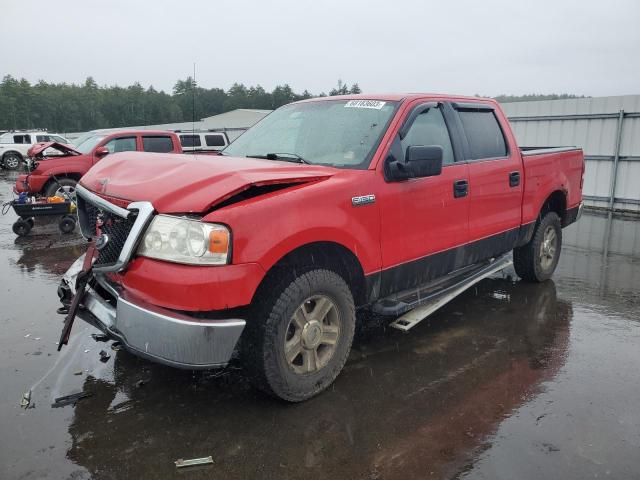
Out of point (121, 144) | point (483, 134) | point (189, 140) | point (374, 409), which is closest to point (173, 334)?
point (374, 409)

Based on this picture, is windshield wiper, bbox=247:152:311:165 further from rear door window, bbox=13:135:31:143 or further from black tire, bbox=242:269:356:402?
rear door window, bbox=13:135:31:143

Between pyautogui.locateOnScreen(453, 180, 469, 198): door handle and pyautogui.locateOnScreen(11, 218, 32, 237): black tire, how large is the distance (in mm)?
7857

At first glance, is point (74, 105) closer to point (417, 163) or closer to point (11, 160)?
point (11, 160)

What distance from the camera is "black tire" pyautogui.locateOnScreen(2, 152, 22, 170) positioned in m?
26.5

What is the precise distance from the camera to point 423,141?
4.20 m

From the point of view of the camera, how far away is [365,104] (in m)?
4.18

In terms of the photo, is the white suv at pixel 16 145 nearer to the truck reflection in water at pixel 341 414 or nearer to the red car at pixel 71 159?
the red car at pixel 71 159

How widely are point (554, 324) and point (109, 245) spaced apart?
12.9 feet

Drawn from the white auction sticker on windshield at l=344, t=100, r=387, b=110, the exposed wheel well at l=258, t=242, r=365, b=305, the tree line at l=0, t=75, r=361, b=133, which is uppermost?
the tree line at l=0, t=75, r=361, b=133

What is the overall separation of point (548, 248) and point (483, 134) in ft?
6.27

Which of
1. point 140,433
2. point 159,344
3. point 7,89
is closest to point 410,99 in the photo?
point 159,344

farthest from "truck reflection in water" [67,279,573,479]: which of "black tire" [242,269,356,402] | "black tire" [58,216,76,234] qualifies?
"black tire" [58,216,76,234]

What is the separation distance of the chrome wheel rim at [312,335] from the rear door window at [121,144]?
966cm

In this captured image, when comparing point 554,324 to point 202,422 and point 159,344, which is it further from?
point 159,344
